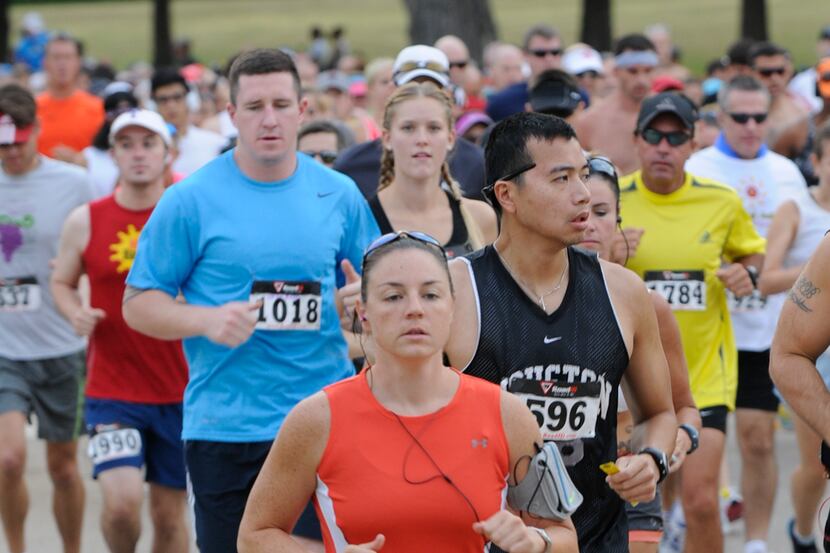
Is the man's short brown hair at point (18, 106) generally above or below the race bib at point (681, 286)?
above

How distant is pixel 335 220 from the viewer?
19.2 ft

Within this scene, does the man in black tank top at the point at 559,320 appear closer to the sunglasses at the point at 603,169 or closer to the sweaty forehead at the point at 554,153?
the sweaty forehead at the point at 554,153

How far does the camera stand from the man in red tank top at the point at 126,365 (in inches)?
276

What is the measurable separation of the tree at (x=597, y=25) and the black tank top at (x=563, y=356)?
31.3 meters

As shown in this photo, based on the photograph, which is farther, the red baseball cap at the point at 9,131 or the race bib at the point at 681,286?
Result: the red baseball cap at the point at 9,131

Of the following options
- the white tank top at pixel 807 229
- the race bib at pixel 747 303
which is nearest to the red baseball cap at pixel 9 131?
the race bib at pixel 747 303

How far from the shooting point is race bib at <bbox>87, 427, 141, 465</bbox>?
698cm

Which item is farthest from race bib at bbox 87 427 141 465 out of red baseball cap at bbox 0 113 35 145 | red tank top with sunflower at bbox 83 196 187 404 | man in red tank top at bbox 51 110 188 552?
red baseball cap at bbox 0 113 35 145

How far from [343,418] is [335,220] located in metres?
2.01

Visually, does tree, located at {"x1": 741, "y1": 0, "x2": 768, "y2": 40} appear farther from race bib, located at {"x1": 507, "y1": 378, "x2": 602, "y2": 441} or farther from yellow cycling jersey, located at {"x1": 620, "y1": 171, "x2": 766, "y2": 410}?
race bib, located at {"x1": 507, "y1": 378, "x2": 602, "y2": 441}

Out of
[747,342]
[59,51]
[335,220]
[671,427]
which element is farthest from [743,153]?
[59,51]

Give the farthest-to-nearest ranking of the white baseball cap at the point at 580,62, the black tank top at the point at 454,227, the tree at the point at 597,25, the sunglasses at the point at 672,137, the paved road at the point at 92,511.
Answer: the tree at the point at 597,25 → the white baseball cap at the point at 580,62 → the paved road at the point at 92,511 → the sunglasses at the point at 672,137 → the black tank top at the point at 454,227

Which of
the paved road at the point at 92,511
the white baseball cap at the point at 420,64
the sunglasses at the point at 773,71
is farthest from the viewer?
the sunglasses at the point at 773,71

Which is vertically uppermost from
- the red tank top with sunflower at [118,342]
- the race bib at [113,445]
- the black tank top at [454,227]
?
the black tank top at [454,227]
